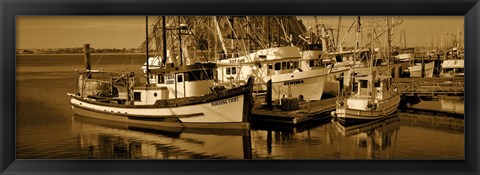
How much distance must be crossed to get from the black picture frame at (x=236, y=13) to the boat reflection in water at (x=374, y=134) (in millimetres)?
148

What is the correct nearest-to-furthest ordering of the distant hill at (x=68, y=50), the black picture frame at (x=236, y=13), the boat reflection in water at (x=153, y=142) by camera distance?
the black picture frame at (x=236, y=13) → the distant hill at (x=68, y=50) → the boat reflection in water at (x=153, y=142)

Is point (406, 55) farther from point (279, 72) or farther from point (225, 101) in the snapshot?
point (225, 101)

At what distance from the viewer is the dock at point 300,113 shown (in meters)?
4.92

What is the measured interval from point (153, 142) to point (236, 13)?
4.18 ft

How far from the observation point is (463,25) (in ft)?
14.1

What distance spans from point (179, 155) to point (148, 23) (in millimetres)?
1028

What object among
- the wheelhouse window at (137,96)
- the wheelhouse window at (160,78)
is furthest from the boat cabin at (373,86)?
the wheelhouse window at (137,96)

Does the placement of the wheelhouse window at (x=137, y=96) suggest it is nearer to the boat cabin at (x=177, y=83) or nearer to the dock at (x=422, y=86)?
the boat cabin at (x=177, y=83)

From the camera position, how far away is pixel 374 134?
15.2 ft

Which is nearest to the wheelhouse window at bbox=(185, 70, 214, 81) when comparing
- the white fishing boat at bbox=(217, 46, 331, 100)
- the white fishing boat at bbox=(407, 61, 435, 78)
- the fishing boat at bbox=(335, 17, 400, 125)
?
the white fishing boat at bbox=(217, 46, 331, 100)

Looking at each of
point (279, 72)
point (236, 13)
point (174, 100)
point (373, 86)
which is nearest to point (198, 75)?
point (174, 100)

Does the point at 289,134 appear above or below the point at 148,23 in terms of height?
below

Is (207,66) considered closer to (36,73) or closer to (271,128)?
(271,128)

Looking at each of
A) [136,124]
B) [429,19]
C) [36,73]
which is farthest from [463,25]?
[36,73]
